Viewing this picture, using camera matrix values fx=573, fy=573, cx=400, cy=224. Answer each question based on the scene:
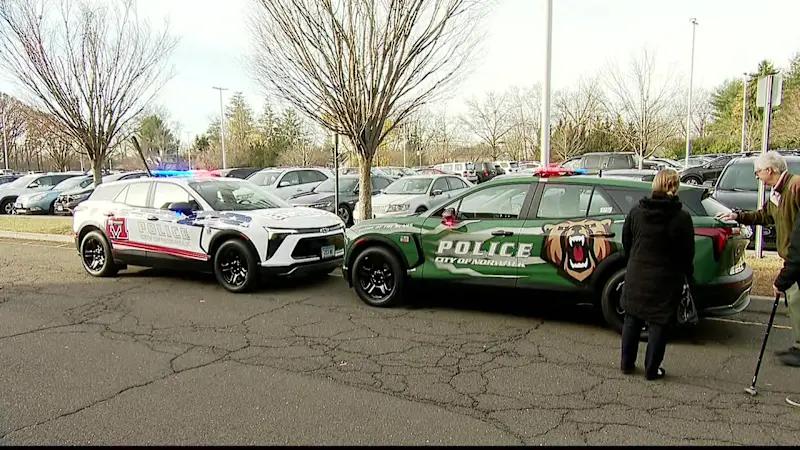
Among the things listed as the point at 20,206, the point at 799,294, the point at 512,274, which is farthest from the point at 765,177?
the point at 20,206

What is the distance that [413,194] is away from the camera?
15227mm

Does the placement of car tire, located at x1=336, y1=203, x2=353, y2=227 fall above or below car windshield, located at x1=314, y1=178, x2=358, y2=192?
below

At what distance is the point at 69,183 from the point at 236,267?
18.6 m

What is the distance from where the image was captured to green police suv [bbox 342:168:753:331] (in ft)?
17.3

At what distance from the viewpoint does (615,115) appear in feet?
106

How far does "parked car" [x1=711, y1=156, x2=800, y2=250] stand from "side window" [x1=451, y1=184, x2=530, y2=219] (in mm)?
5886

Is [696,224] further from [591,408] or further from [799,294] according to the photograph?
[591,408]

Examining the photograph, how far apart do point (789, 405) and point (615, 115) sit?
30.9 m

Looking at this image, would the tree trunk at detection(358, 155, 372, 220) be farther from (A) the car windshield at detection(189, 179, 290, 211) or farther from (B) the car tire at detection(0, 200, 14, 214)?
(B) the car tire at detection(0, 200, 14, 214)

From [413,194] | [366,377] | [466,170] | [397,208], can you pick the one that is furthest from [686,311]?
[466,170]

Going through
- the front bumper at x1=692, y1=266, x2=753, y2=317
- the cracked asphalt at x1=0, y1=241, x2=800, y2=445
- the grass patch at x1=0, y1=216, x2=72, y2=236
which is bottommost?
the cracked asphalt at x1=0, y1=241, x2=800, y2=445

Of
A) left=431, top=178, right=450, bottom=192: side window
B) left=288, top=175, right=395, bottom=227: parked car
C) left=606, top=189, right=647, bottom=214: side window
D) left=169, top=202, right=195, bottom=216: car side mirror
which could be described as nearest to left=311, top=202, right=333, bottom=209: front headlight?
left=288, top=175, right=395, bottom=227: parked car

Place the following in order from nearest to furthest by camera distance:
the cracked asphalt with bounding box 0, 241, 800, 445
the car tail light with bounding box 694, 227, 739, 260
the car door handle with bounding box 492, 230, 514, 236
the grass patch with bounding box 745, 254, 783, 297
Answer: the cracked asphalt with bounding box 0, 241, 800, 445 → the car tail light with bounding box 694, 227, 739, 260 → the car door handle with bounding box 492, 230, 514, 236 → the grass patch with bounding box 745, 254, 783, 297

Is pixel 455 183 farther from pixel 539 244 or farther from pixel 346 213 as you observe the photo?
pixel 539 244
